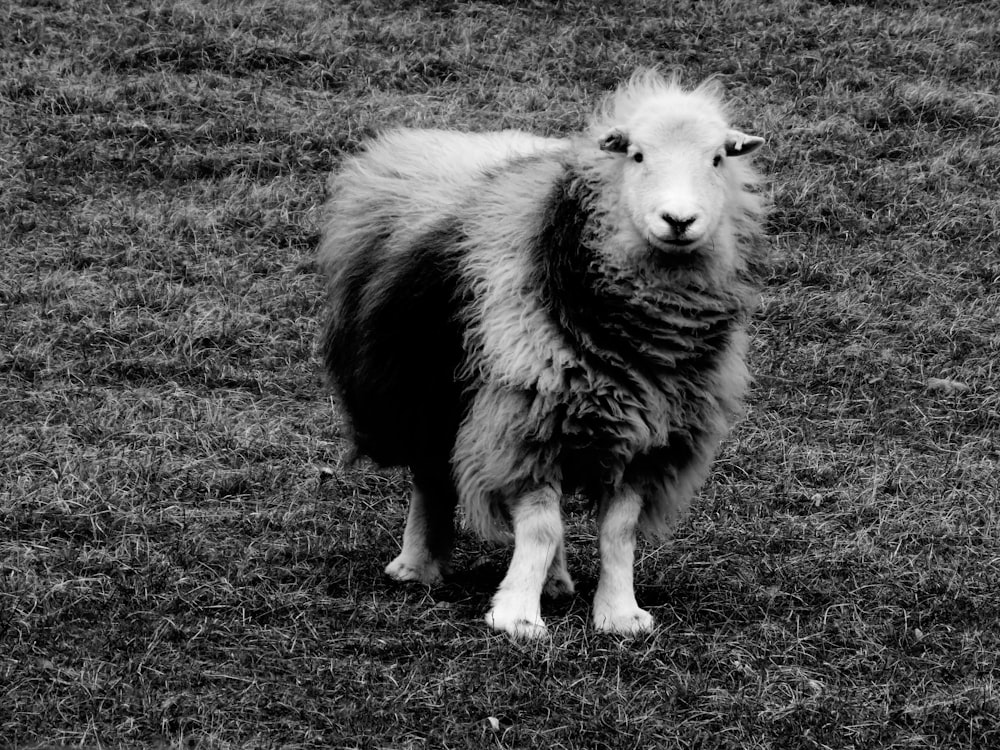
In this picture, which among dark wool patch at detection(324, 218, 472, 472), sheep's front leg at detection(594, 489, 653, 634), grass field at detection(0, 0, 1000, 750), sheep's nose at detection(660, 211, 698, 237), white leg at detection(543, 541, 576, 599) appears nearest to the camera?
grass field at detection(0, 0, 1000, 750)

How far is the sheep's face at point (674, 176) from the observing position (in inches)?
180

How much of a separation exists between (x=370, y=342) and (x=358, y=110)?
6.17 metres

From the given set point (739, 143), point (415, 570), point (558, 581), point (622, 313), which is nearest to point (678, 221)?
point (622, 313)

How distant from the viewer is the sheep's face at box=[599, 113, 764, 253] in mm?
4582

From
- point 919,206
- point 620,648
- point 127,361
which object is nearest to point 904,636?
point 620,648

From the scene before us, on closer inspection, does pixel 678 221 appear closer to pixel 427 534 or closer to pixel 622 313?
pixel 622 313

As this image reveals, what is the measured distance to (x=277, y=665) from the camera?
14.5 ft

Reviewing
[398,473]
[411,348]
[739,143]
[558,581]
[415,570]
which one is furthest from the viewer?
[398,473]

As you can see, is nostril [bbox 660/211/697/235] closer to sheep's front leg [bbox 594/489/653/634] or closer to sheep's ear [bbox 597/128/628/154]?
sheep's ear [bbox 597/128/628/154]

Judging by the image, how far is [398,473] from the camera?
659 cm

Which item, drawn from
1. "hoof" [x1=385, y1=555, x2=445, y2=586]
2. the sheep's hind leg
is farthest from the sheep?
"hoof" [x1=385, y1=555, x2=445, y2=586]

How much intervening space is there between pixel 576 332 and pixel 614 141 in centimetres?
68

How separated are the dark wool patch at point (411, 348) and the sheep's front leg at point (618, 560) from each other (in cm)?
66

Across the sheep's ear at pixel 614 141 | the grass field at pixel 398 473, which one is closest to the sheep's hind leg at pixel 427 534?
the grass field at pixel 398 473
